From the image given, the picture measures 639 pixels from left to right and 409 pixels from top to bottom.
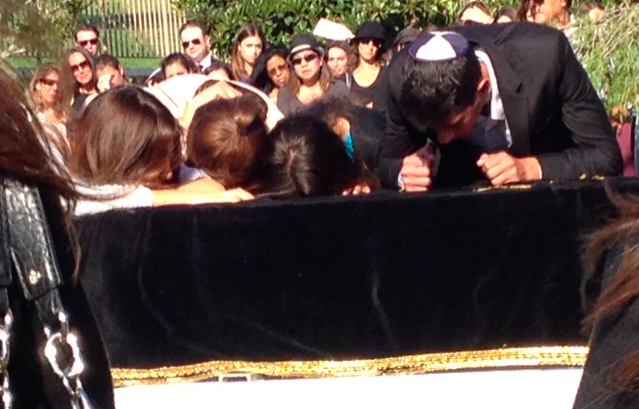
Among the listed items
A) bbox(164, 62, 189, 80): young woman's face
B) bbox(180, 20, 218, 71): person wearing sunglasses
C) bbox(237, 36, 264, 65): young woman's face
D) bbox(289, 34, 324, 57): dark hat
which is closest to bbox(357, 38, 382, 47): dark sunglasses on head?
bbox(289, 34, 324, 57): dark hat

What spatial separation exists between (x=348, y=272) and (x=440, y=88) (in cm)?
57

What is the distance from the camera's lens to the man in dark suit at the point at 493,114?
350 centimetres

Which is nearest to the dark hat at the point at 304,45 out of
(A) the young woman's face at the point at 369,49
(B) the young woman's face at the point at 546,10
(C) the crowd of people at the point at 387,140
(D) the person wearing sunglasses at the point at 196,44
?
(A) the young woman's face at the point at 369,49

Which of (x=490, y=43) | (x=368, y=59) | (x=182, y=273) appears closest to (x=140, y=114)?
(x=182, y=273)

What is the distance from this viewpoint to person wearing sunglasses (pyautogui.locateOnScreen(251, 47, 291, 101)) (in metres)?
7.93

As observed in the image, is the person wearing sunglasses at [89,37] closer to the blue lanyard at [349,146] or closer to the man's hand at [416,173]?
the blue lanyard at [349,146]

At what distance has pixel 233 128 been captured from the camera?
3607 millimetres

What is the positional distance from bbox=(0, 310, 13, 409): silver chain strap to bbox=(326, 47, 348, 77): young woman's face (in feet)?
22.6

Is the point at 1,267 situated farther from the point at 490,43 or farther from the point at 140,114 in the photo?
the point at 490,43

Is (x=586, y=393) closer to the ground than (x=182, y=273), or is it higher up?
higher up

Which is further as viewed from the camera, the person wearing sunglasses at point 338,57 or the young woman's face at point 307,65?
the person wearing sunglasses at point 338,57

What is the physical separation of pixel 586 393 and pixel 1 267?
68cm

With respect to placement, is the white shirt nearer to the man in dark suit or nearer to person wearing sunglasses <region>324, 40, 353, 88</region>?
the man in dark suit

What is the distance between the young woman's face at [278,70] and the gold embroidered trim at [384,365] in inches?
182
